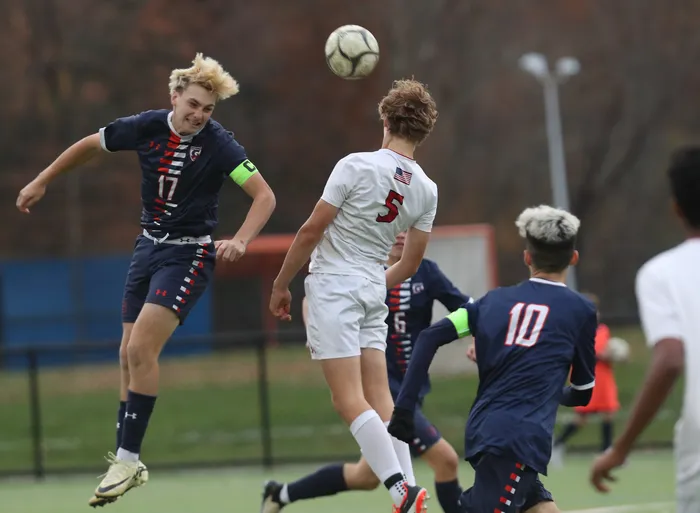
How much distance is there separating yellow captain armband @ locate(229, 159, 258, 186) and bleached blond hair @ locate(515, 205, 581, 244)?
6.07 feet

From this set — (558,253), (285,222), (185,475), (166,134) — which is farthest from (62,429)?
(285,222)

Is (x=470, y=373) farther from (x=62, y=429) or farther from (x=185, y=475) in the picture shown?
(x=62, y=429)

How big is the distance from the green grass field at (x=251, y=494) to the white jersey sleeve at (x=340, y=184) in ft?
11.4

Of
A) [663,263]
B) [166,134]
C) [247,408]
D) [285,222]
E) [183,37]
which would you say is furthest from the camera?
[285,222]

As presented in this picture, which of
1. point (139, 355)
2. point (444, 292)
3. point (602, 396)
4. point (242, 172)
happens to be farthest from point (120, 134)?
point (602, 396)

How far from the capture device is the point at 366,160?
6.29 metres

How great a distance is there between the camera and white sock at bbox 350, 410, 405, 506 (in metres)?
6.18

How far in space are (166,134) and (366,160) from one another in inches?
49.7

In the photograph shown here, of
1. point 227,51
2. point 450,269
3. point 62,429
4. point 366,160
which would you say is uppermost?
point 227,51

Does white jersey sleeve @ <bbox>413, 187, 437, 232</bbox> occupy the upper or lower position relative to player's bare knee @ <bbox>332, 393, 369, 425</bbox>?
upper

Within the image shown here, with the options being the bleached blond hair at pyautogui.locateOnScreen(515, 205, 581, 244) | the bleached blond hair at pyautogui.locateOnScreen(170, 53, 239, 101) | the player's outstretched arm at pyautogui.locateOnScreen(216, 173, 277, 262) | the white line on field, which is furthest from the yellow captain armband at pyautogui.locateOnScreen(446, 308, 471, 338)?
the white line on field

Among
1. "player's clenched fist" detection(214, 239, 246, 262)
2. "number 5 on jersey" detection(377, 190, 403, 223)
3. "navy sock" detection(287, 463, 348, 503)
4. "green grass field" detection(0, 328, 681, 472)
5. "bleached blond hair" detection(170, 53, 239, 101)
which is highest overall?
"bleached blond hair" detection(170, 53, 239, 101)

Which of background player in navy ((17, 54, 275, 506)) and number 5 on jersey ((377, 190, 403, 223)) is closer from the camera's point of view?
number 5 on jersey ((377, 190, 403, 223))

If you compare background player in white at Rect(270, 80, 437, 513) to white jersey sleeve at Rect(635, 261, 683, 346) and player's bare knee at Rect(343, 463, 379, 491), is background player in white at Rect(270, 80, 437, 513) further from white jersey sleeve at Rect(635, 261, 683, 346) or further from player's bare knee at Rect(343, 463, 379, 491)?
white jersey sleeve at Rect(635, 261, 683, 346)
